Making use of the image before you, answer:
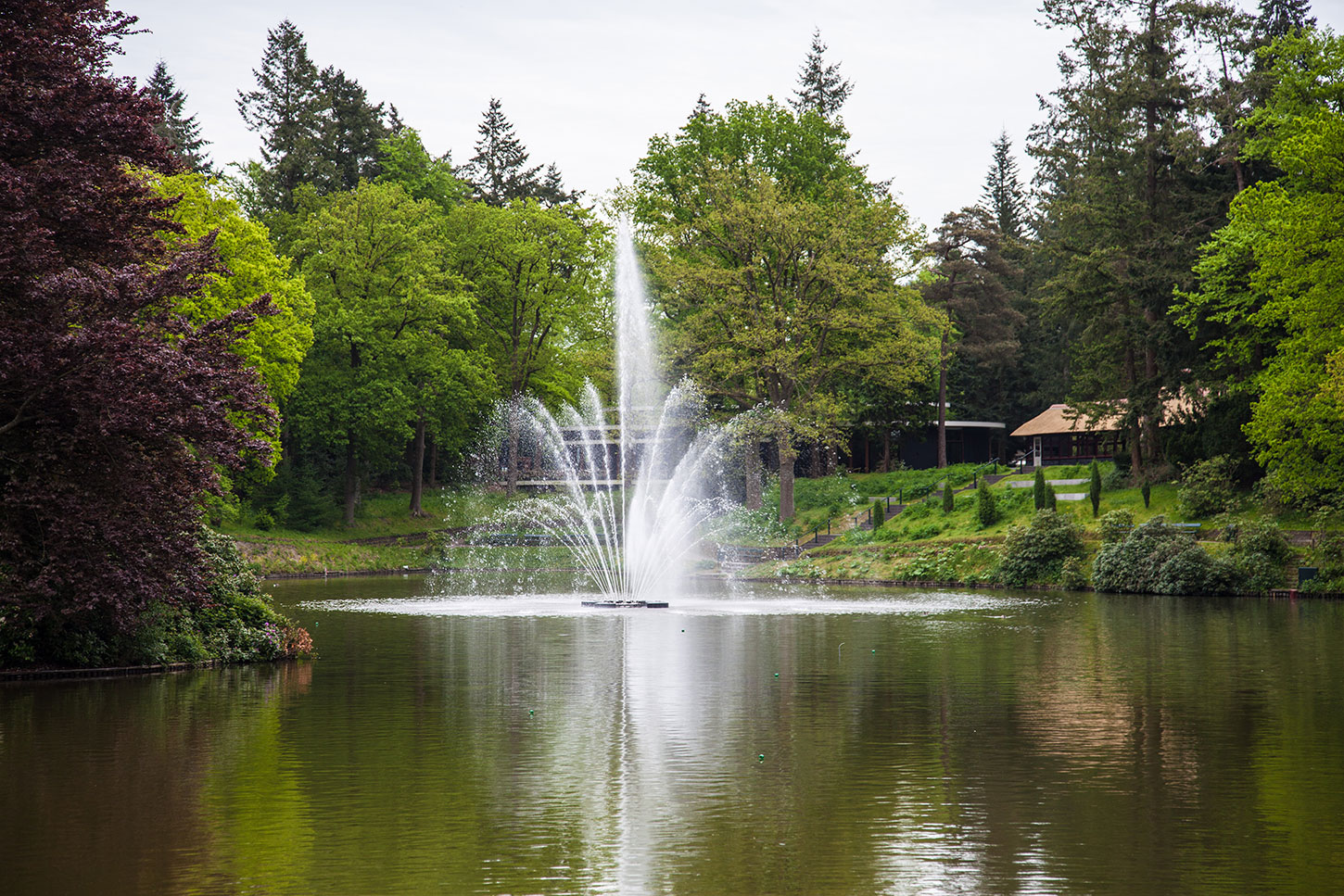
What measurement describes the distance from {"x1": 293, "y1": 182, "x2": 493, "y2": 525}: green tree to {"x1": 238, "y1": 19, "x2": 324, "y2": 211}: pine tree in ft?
21.0

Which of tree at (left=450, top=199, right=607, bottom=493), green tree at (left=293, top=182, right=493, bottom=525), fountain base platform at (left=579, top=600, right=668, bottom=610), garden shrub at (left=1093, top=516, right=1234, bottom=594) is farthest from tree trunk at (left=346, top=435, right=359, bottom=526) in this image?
garden shrub at (left=1093, top=516, right=1234, bottom=594)

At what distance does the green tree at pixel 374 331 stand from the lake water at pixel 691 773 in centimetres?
3559

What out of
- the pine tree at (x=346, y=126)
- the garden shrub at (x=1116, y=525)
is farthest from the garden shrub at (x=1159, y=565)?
the pine tree at (x=346, y=126)

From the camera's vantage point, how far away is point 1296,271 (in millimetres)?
36906

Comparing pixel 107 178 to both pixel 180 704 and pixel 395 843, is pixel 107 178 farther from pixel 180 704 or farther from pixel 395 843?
pixel 395 843

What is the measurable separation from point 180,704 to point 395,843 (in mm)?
7701

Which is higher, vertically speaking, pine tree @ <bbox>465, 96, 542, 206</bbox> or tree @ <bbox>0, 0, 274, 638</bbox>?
pine tree @ <bbox>465, 96, 542, 206</bbox>

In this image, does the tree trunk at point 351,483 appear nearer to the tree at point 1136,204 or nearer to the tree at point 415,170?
the tree at point 415,170

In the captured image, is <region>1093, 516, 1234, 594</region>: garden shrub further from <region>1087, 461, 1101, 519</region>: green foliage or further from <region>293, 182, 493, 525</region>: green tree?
<region>293, 182, 493, 525</region>: green tree

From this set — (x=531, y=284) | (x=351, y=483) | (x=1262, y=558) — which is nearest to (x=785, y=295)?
(x=531, y=284)

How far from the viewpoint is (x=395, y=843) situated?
880 cm

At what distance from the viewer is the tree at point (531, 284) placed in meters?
61.9

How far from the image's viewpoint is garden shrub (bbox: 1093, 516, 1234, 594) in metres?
35.1

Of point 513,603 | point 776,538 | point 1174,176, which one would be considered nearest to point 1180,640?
point 513,603
